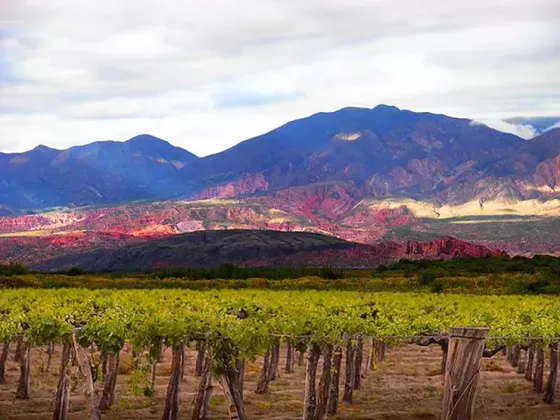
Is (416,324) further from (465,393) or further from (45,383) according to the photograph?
(45,383)

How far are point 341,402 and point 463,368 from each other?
21761 millimetres

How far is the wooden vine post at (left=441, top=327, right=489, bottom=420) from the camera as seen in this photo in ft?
53.0

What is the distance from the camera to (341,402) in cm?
3722

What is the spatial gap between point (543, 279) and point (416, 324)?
5999 cm

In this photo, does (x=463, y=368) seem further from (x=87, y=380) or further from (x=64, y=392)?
(x=64, y=392)

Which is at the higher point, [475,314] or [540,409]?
[475,314]

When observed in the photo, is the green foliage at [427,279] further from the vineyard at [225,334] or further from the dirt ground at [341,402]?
the vineyard at [225,334]

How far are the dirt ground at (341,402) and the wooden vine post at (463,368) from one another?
1110 cm

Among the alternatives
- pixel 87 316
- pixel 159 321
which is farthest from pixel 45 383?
pixel 159 321

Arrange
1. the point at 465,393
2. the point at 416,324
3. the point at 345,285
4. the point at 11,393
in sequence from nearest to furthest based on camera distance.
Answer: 1. the point at 465,393
2. the point at 416,324
3. the point at 11,393
4. the point at 345,285

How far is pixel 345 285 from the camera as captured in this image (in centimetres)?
8138

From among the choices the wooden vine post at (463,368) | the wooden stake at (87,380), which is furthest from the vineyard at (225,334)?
the wooden vine post at (463,368)

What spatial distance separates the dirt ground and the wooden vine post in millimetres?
11102

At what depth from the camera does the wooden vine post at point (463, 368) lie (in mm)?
16141
